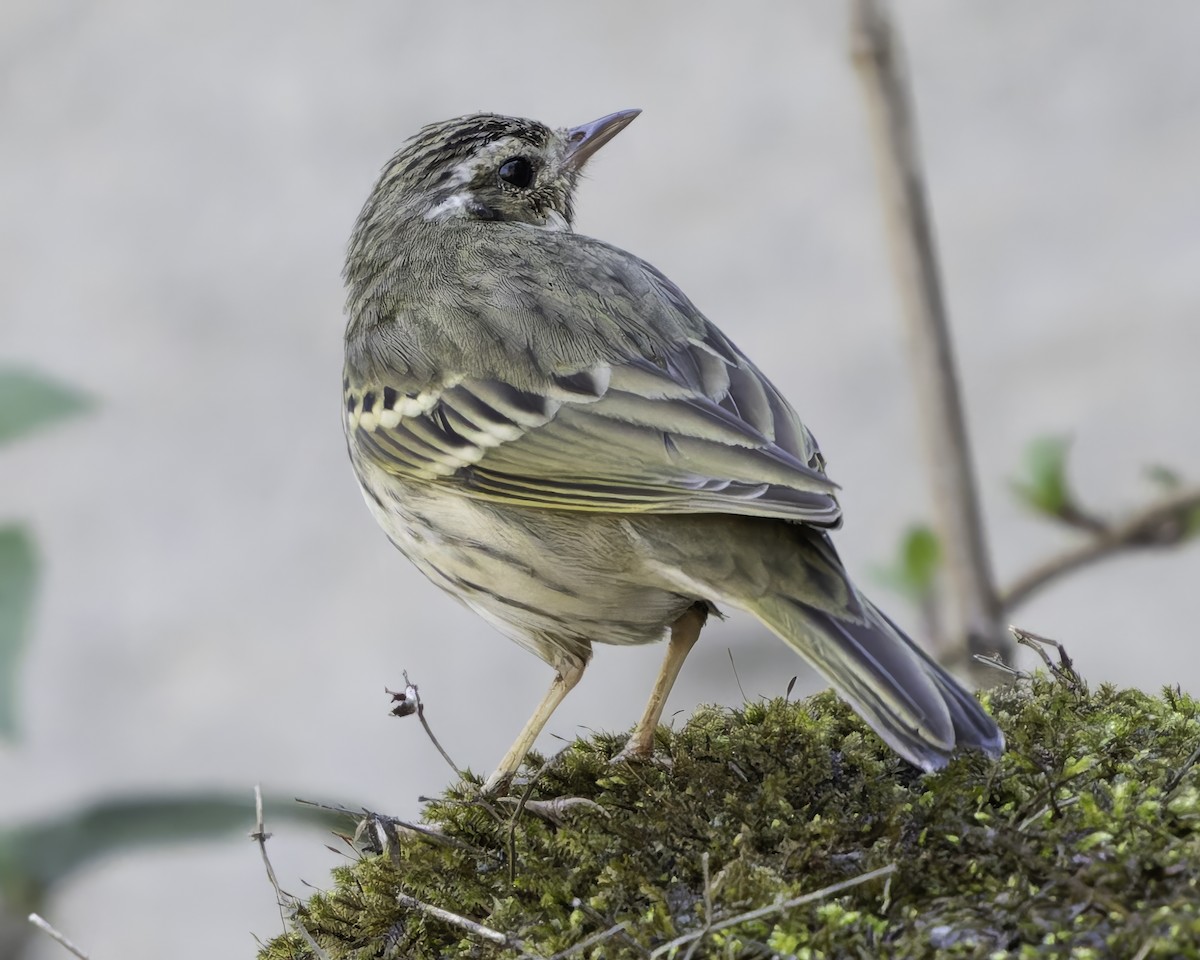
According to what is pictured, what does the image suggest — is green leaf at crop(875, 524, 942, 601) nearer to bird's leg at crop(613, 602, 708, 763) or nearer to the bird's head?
bird's leg at crop(613, 602, 708, 763)

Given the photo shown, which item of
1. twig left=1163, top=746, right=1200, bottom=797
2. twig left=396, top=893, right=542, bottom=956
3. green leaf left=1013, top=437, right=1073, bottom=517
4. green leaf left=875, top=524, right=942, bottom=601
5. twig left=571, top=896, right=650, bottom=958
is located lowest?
twig left=396, top=893, right=542, bottom=956

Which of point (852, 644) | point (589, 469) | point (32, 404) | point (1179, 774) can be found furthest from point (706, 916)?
point (32, 404)

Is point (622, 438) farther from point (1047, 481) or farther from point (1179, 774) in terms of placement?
point (1047, 481)

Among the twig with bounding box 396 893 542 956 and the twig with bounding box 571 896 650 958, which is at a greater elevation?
the twig with bounding box 571 896 650 958

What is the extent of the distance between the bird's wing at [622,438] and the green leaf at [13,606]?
0.91 m

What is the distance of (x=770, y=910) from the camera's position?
88.5 inches

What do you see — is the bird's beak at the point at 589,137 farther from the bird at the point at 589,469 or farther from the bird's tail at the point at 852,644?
the bird's tail at the point at 852,644

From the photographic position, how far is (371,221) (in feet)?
15.3

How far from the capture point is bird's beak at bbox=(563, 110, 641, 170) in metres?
4.75

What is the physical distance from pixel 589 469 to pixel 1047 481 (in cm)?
184

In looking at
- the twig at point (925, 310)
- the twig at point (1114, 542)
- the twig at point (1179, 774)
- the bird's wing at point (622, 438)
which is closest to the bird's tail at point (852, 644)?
the bird's wing at point (622, 438)

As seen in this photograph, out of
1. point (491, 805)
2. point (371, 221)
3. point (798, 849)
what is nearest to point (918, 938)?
point (798, 849)

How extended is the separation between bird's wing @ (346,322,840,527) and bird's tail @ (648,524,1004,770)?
0.18 meters

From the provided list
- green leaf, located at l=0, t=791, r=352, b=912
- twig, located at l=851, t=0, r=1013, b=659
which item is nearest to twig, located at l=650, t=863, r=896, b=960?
green leaf, located at l=0, t=791, r=352, b=912
